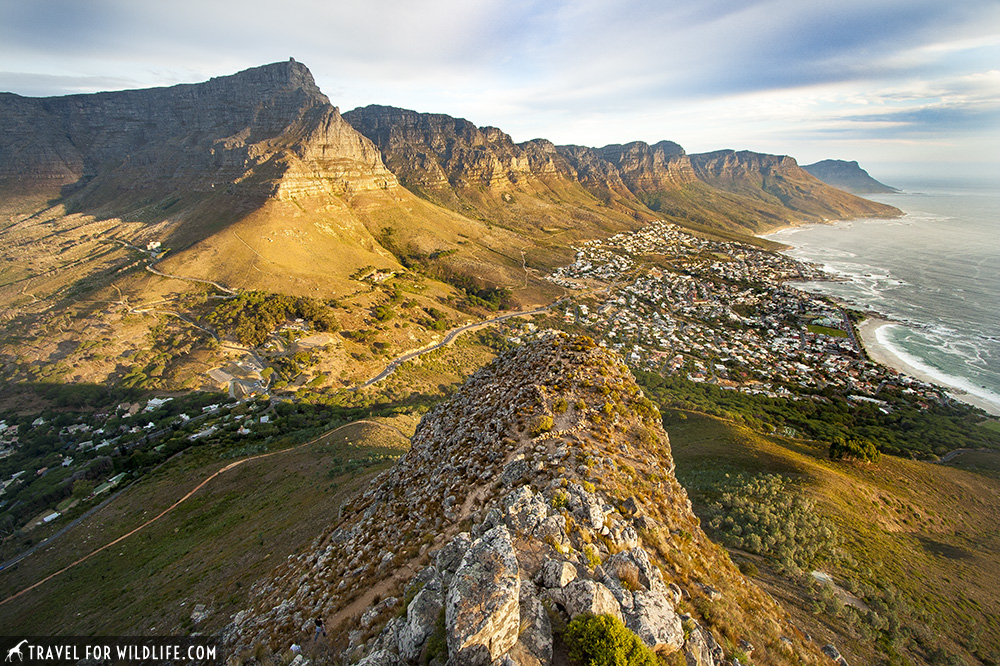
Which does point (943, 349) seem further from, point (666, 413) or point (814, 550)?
point (814, 550)

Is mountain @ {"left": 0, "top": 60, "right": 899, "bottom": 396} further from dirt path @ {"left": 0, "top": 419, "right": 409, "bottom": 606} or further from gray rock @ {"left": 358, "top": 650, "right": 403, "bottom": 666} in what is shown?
gray rock @ {"left": 358, "top": 650, "right": 403, "bottom": 666}

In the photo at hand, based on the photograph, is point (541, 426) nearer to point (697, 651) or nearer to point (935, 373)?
point (697, 651)

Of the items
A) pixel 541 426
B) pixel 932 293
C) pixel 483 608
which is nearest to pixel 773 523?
pixel 541 426

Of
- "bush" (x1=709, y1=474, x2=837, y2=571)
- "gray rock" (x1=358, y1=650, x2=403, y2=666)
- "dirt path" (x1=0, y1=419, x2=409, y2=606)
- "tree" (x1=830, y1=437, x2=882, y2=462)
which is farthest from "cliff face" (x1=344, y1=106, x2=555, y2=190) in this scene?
"gray rock" (x1=358, y1=650, x2=403, y2=666)

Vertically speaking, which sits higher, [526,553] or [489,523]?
[526,553]

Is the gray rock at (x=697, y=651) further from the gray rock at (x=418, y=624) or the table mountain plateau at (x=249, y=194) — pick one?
the table mountain plateau at (x=249, y=194)

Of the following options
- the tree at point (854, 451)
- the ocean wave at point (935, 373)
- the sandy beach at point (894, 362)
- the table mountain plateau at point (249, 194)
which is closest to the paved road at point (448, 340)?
the table mountain plateau at point (249, 194)
